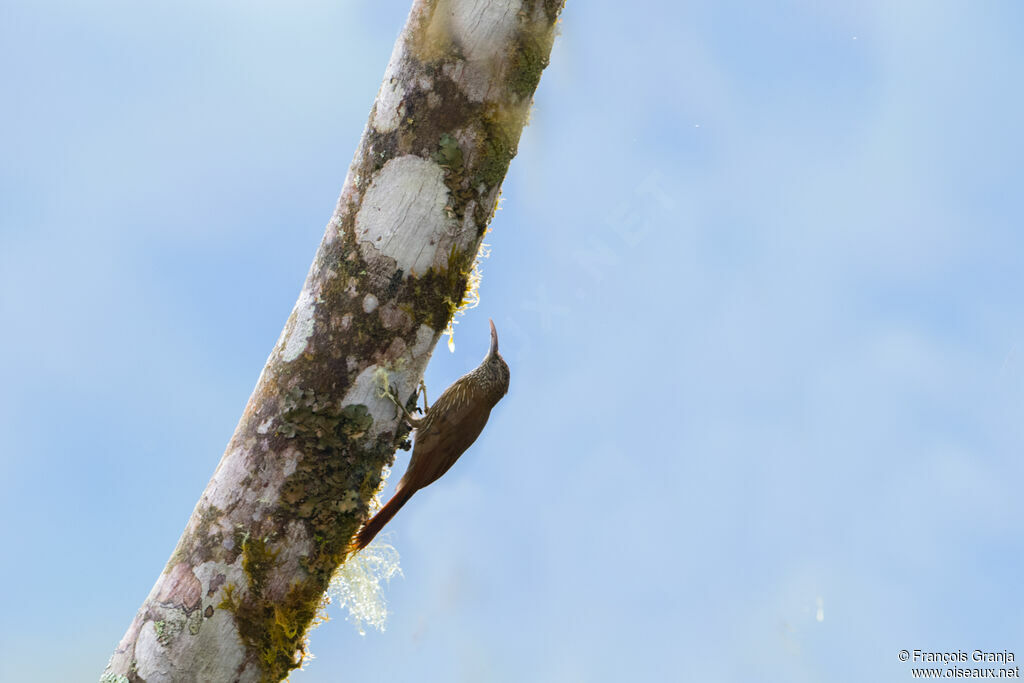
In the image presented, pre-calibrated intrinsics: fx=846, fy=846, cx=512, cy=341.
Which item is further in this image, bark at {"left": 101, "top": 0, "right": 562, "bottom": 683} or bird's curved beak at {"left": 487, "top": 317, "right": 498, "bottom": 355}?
bird's curved beak at {"left": 487, "top": 317, "right": 498, "bottom": 355}

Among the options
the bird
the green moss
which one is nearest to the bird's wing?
the bird

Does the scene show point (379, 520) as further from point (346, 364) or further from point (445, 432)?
point (346, 364)

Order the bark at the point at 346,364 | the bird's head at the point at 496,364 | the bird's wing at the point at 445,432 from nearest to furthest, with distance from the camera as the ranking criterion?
the bark at the point at 346,364 < the bird's wing at the point at 445,432 < the bird's head at the point at 496,364

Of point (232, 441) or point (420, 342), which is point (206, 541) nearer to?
point (232, 441)

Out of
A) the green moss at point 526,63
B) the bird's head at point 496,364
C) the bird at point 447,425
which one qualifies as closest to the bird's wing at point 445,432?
the bird at point 447,425

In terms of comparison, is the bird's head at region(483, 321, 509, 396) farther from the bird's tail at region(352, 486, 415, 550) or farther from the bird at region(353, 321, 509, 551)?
the bird's tail at region(352, 486, 415, 550)

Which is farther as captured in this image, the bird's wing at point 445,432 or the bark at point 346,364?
the bird's wing at point 445,432

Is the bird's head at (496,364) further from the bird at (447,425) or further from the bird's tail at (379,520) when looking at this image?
the bird's tail at (379,520)
